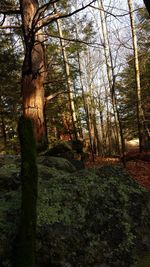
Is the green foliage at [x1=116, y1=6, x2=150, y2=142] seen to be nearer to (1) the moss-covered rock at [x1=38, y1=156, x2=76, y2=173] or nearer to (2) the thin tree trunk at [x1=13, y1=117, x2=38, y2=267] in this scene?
(1) the moss-covered rock at [x1=38, y1=156, x2=76, y2=173]

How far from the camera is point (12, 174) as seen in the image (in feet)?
14.2

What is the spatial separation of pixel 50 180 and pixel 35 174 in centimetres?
93

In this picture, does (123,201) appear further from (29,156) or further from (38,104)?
(38,104)

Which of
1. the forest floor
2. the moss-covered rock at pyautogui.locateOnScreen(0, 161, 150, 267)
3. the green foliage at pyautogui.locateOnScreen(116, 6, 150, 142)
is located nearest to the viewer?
the moss-covered rock at pyautogui.locateOnScreen(0, 161, 150, 267)

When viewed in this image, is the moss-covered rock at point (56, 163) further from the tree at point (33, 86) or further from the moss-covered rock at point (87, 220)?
the tree at point (33, 86)

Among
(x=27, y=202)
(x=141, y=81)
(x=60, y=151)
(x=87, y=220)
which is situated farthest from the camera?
(x=141, y=81)

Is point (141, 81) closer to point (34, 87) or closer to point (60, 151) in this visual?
point (60, 151)

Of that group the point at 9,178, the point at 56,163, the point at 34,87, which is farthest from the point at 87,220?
the point at 34,87

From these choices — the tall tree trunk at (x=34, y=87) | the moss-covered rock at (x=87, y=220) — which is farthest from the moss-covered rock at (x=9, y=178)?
the tall tree trunk at (x=34, y=87)

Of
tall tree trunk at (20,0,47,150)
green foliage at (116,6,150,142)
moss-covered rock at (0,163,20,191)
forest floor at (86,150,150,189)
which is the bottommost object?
forest floor at (86,150,150,189)

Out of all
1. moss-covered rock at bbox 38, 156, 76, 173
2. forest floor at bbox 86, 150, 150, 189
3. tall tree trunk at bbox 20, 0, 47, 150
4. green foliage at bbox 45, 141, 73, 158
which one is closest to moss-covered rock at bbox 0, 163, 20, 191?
moss-covered rock at bbox 38, 156, 76, 173

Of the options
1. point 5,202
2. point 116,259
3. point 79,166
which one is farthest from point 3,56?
point 116,259

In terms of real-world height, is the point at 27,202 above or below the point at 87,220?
above

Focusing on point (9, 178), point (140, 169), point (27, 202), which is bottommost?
point (140, 169)
